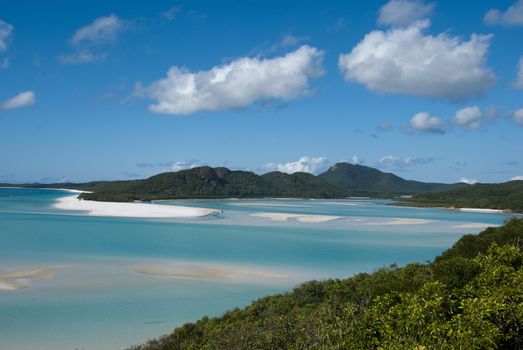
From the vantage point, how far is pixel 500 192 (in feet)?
470

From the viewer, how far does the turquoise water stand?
17.7 m

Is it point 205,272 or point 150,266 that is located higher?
point 150,266

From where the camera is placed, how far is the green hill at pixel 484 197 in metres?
119

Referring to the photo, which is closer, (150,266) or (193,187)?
(150,266)

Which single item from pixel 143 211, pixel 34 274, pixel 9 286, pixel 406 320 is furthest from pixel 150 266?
pixel 143 211

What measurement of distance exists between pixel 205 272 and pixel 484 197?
130m

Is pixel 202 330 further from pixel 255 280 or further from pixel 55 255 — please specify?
pixel 55 255

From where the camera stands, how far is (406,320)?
28.0 ft

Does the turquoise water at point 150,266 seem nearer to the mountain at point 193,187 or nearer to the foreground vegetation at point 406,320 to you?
the foreground vegetation at point 406,320

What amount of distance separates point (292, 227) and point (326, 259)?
23.2 meters

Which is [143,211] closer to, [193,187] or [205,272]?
[205,272]

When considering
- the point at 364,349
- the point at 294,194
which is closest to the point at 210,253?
the point at 364,349

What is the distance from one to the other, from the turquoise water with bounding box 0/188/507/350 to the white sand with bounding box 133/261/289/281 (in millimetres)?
60

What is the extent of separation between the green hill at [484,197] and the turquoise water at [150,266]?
71948 mm
